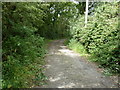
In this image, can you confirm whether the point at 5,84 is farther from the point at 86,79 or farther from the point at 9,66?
the point at 86,79

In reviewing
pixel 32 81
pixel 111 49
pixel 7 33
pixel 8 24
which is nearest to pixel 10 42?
pixel 7 33

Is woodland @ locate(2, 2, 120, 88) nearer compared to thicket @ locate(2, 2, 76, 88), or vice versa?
thicket @ locate(2, 2, 76, 88)

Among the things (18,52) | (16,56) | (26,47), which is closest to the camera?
(16,56)

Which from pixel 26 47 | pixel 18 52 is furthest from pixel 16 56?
pixel 26 47

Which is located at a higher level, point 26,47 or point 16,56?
point 26,47

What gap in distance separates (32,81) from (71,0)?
16884mm

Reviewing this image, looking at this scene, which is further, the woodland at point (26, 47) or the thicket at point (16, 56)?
the woodland at point (26, 47)

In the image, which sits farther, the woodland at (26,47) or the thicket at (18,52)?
the woodland at (26,47)

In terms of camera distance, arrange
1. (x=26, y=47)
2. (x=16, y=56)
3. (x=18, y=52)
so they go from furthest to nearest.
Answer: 1. (x=26, y=47)
2. (x=18, y=52)
3. (x=16, y=56)

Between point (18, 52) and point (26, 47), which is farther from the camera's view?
point (26, 47)

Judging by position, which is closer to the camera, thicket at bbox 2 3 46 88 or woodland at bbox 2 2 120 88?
thicket at bbox 2 3 46 88

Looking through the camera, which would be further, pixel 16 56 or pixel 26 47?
pixel 26 47

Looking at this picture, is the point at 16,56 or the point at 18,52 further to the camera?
the point at 18,52

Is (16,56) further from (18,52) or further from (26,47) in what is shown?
(26,47)
